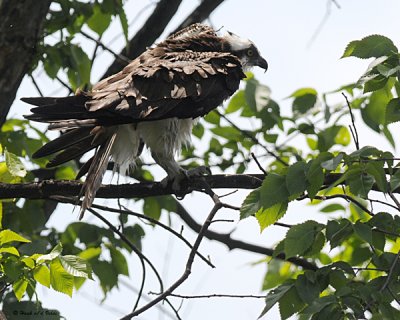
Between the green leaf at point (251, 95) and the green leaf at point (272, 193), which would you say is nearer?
the green leaf at point (272, 193)

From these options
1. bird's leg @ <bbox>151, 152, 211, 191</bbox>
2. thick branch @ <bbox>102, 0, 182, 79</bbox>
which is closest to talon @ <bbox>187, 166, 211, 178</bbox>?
bird's leg @ <bbox>151, 152, 211, 191</bbox>

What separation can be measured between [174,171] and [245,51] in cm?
167

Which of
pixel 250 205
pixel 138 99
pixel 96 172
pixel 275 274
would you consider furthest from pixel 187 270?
pixel 275 274

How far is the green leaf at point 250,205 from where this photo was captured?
134 inches

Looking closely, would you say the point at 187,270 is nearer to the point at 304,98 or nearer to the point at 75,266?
the point at 75,266

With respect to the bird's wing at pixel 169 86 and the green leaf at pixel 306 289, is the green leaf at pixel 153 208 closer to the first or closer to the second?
the bird's wing at pixel 169 86

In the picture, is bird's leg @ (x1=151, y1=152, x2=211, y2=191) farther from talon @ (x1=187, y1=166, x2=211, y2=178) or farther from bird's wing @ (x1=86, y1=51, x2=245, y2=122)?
bird's wing @ (x1=86, y1=51, x2=245, y2=122)

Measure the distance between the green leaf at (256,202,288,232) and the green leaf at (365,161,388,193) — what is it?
1.42 feet

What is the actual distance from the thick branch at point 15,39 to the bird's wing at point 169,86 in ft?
1.39

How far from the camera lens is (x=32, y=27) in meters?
4.18

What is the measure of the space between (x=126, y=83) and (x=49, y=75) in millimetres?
1036

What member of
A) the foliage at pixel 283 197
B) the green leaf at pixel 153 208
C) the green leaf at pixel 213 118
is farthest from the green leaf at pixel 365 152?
the green leaf at pixel 153 208

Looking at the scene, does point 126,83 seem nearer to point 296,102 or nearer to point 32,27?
point 32,27

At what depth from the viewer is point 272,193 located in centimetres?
338
